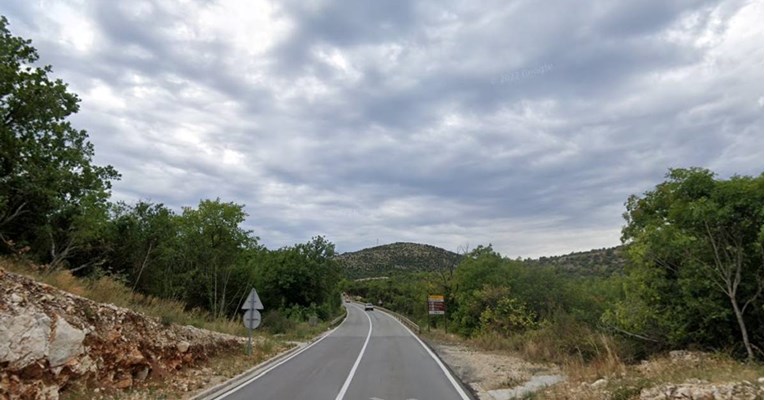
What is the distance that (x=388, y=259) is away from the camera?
501ft

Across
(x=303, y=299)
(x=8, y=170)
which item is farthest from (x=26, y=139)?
(x=303, y=299)

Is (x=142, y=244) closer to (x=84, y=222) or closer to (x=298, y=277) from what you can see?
(x=84, y=222)

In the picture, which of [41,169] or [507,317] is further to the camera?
[507,317]

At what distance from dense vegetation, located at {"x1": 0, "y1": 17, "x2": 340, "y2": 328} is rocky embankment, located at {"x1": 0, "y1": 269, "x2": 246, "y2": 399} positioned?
5.38 meters

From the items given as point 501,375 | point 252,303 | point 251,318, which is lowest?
point 501,375

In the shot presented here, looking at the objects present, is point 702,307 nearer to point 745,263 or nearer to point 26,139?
point 745,263

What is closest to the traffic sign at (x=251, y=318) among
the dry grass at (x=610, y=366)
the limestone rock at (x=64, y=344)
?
the limestone rock at (x=64, y=344)

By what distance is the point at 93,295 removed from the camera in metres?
13.4

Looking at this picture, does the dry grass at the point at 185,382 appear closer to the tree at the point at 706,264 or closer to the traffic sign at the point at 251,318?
the traffic sign at the point at 251,318

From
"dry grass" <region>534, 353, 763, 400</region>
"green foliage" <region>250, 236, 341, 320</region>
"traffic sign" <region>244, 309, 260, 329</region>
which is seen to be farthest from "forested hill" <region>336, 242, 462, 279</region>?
"dry grass" <region>534, 353, 763, 400</region>

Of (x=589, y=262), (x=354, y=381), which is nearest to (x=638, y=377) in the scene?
(x=354, y=381)

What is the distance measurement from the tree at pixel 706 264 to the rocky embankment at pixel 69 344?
585 inches

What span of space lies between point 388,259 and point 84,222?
12900 cm

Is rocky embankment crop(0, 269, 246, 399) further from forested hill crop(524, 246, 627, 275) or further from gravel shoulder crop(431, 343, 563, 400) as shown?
forested hill crop(524, 246, 627, 275)
